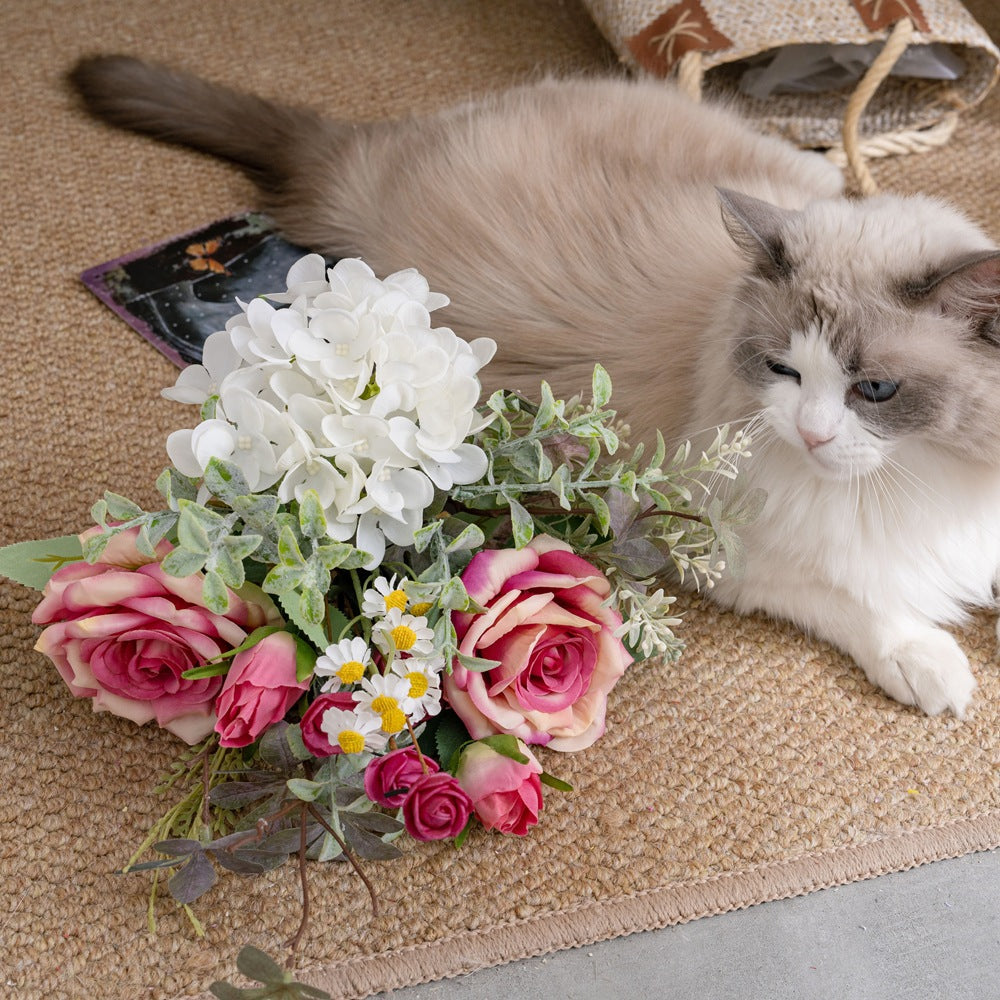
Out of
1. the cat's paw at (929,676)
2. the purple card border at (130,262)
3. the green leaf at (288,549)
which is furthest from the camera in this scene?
A: the purple card border at (130,262)

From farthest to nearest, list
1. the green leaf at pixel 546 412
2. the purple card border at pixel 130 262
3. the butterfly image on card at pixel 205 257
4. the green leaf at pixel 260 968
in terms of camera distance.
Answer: the butterfly image on card at pixel 205 257 < the purple card border at pixel 130 262 < the green leaf at pixel 546 412 < the green leaf at pixel 260 968

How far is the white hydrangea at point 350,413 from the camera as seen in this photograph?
3.06 feet

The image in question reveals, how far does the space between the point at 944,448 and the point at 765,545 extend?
0.22 meters

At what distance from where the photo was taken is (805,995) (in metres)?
0.99

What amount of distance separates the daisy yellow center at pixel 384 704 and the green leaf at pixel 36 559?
37 cm

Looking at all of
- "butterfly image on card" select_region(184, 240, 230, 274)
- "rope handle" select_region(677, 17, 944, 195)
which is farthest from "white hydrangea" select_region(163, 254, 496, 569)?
"rope handle" select_region(677, 17, 944, 195)

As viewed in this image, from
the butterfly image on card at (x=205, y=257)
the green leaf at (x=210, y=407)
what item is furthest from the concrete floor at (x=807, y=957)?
the butterfly image on card at (x=205, y=257)

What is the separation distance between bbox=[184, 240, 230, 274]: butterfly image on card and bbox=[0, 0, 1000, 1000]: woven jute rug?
0.56ft

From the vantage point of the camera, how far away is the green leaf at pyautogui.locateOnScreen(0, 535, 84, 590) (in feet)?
3.57

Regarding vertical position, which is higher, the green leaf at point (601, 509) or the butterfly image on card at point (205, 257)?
the green leaf at point (601, 509)

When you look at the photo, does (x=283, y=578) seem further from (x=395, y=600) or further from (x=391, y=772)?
(x=391, y=772)

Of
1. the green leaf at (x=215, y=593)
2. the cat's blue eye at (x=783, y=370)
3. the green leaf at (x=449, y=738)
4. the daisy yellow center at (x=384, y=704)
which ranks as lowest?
the green leaf at (x=449, y=738)

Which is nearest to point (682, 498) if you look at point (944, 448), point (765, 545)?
point (765, 545)

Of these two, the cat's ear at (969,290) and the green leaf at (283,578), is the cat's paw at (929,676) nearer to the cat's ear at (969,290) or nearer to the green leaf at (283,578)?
the cat's ear at (969,290)
